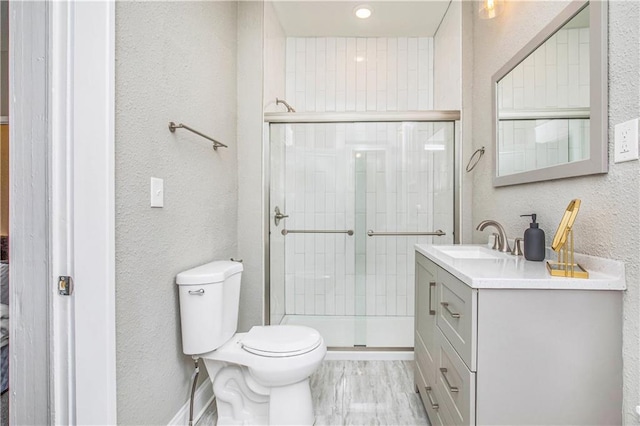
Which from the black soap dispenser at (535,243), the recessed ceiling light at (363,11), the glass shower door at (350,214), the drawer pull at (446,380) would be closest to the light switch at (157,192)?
the glass shower door at (350,214)

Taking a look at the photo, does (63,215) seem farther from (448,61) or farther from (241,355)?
(448,61)

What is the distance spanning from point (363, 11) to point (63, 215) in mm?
2548

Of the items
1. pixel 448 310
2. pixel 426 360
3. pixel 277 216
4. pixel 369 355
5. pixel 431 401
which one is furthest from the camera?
pixel 277 216

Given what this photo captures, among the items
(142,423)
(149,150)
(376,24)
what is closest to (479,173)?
(376,24)

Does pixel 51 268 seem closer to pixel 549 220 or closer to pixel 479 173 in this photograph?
pixel 549 220

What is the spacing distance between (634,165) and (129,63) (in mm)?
1693

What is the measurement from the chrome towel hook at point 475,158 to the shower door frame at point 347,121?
8cm

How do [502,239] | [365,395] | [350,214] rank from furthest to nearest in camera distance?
[350,214]
[365,395]
[502,239]

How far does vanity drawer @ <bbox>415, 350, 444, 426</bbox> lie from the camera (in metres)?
1.38

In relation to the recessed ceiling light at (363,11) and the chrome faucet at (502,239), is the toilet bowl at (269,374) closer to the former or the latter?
the chrome faucet at (502,239)

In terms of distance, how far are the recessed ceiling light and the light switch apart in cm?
215

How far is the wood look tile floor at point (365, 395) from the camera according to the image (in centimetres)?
170

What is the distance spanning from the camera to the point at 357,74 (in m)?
3.12

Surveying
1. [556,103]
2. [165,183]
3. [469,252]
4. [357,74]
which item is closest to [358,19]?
[357,74]
